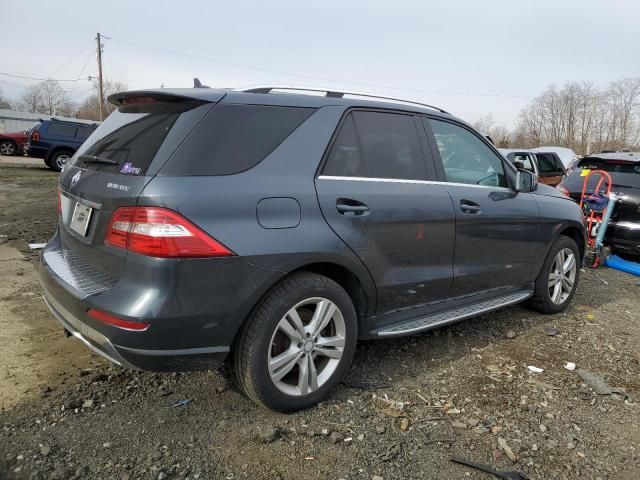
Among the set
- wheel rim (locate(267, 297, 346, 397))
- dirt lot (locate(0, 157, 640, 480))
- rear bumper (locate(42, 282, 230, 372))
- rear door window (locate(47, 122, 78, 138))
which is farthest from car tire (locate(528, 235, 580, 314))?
rear door window (locate(47, 122, 78, 138))

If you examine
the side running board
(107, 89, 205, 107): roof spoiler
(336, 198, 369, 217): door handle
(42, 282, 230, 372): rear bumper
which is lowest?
the side running board

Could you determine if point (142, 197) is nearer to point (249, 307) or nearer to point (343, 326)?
point (249, 307)

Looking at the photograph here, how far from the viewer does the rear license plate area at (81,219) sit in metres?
2.70

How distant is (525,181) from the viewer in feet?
14.1

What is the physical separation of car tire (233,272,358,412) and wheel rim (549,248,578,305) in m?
2.62

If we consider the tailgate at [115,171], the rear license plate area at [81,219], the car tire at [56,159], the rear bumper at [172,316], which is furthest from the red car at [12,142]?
the rear bumper at [172,316]

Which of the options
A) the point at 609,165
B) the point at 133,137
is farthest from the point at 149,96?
the point at 609,165

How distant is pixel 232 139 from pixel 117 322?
41.2 inches

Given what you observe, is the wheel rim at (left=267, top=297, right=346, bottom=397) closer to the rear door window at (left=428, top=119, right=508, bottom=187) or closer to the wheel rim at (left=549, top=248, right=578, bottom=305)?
the rear door window at (left=428, top=119, right=508, bottom=187)

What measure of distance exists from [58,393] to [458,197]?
111 inches

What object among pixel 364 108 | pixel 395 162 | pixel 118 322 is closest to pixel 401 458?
pixel 118 322

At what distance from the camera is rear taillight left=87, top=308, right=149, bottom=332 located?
2.32 m

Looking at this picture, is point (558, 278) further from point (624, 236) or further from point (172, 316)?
point (172, 316)

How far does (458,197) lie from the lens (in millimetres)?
3594
